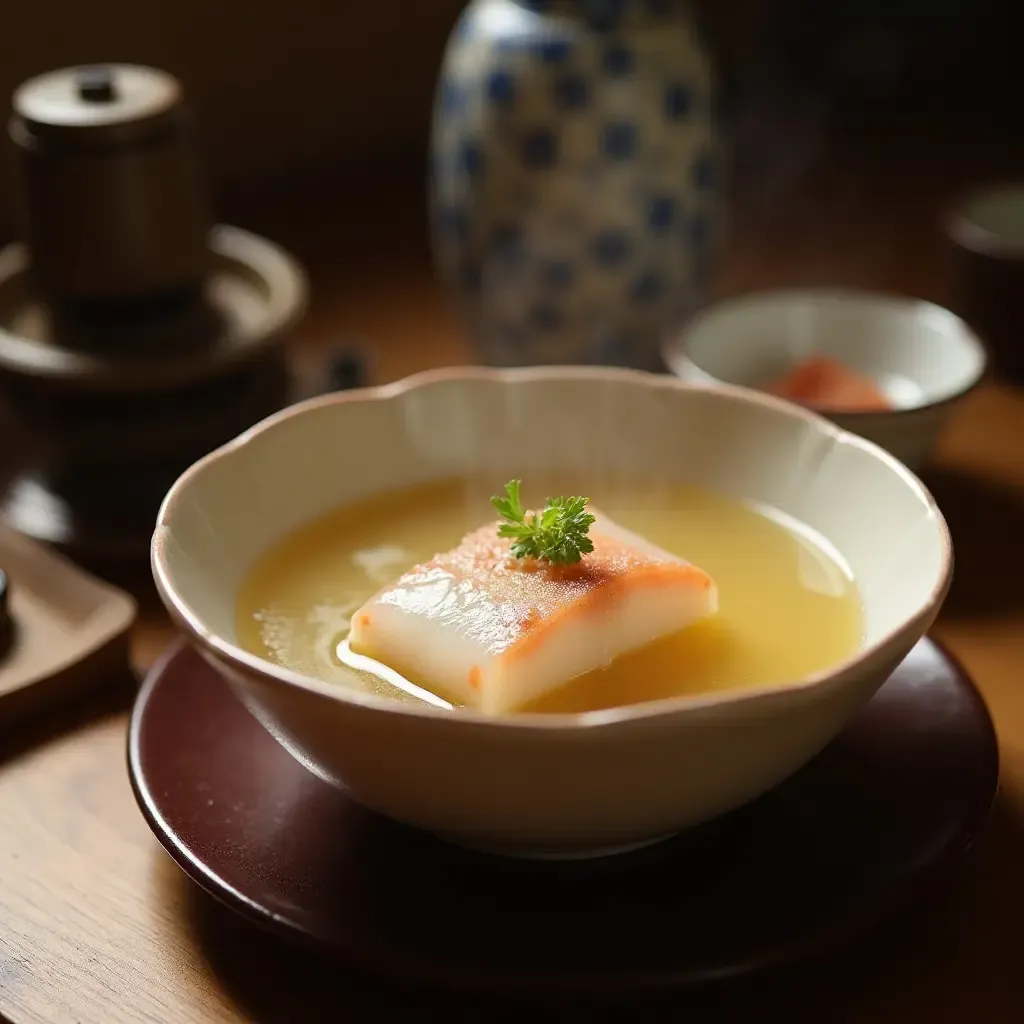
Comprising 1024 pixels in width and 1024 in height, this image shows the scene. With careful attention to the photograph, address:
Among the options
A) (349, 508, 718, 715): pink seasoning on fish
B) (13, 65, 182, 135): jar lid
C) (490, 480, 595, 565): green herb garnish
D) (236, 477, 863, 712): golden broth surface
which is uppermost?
(13, 65, 182, 135): jar lid

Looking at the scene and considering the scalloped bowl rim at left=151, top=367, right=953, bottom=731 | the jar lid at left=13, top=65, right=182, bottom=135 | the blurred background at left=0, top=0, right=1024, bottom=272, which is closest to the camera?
the scalloped bowl rim at left=151, top=367, right=953, bottom=731

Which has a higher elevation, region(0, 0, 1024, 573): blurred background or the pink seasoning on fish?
the pink seasoning on fish

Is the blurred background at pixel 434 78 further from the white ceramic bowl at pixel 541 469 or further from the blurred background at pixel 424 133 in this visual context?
the white ceramic bowl at pixel 541 469

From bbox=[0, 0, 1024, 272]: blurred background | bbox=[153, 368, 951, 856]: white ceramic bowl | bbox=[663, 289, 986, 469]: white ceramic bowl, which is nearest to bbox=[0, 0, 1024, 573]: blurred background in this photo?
bbox=[0, 0, 1024, 272]: blurred background

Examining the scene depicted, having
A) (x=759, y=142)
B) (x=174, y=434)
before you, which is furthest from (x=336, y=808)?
(x=759, y=142)

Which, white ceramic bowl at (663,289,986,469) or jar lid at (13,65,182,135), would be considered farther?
white ceramic bowl at (663,289,986,469)

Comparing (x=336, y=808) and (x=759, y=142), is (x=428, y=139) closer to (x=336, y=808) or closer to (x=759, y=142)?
(x=759, y=142)

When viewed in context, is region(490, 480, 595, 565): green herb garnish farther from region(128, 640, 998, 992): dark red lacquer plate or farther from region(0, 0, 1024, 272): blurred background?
region(0, 0, 1024, 272): blurred background

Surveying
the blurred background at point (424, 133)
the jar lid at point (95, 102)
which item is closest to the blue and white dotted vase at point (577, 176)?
the blurred background at point (424, 133)
